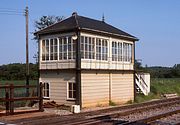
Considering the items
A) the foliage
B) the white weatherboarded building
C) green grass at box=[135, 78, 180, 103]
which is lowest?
green grass at box=[135, 78, 180, 103]

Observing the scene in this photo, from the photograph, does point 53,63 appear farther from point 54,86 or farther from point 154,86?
point 154,86

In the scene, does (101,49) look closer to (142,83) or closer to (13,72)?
(142,83)

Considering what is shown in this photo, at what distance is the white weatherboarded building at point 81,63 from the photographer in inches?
819

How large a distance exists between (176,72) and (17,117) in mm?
69056

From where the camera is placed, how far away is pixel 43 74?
2288cm

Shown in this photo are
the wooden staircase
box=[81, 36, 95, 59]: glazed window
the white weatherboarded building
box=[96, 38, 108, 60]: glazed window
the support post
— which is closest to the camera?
the support post

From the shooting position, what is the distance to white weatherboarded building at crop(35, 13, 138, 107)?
68.3ft

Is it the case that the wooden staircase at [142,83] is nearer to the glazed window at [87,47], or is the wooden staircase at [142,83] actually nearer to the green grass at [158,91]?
the green grass at [158,91]

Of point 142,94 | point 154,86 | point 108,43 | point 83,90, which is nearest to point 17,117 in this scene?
point 83,90

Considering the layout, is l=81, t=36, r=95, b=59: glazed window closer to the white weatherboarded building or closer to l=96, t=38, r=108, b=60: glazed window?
the white weatherboarded building

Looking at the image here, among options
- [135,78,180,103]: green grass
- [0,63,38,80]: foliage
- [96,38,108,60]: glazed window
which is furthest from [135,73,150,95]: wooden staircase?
[0,63,38,80]: foliage

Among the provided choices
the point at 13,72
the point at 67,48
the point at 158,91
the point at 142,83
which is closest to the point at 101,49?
the point at 67,48

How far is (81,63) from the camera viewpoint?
20766 millimetres

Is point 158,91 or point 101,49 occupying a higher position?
point 101,49
